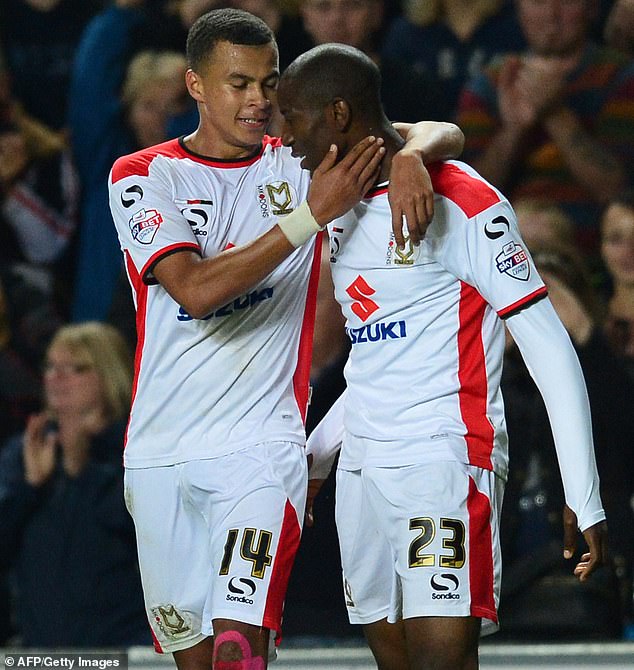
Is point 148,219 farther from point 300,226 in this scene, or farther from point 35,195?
point 35,195

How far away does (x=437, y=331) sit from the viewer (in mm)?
2834

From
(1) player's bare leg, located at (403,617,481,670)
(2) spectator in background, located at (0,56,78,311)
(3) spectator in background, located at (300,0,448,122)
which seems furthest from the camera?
(2) spectator in background, located at (0,56,78,311)

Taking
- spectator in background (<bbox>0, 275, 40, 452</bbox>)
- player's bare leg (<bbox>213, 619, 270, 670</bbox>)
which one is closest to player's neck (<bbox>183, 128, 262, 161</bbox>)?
player's bare leg (<bbox>213, 619, 270, 670</bbox>)

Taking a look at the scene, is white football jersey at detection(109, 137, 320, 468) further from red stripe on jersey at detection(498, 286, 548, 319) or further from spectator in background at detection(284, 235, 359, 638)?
spectator in background at detection(284, 235, 359, 638)

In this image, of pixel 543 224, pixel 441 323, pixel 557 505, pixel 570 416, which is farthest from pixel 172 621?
pixel 543 224

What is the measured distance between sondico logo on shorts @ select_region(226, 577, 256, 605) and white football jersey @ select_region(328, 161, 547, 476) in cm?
36

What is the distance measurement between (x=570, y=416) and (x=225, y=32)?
126 cm

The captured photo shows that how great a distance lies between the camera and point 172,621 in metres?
3.11

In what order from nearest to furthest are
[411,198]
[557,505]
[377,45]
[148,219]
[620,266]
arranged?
1. [411,198]
2. [148,219]
3. [557,505]
4. [620,266]
5. [377,45]

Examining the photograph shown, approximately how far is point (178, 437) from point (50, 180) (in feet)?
11.9

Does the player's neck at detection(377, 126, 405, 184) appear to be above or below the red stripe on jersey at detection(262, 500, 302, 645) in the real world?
above

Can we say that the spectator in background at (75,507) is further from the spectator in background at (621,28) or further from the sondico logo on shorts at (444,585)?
the sondico logo on shorts at (444,585)

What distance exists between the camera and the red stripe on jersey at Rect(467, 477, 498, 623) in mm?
2732

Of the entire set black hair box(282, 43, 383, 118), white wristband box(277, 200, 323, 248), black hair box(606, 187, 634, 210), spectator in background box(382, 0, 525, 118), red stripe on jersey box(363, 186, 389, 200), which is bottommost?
white wristband box(277, 200, 323, 248)
